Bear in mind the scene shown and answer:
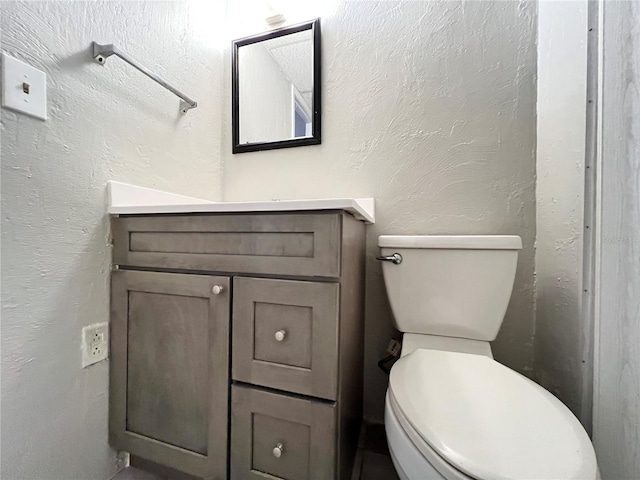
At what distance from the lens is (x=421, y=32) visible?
1067 mm

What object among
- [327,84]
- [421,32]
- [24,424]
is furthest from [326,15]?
[24,424]

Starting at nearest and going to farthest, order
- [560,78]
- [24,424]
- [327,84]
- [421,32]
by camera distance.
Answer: [24,424] < [560,78] < [421,32] < [327,84]

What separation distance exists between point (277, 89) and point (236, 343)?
108 cm

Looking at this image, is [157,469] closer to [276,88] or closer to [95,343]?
[95,343]

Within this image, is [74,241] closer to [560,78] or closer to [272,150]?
[272,150]

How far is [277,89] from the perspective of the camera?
1233mm

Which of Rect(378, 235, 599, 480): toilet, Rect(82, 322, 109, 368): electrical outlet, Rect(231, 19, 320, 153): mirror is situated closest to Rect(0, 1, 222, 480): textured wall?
Rect(82, 322, 109, 368): electrical outlet

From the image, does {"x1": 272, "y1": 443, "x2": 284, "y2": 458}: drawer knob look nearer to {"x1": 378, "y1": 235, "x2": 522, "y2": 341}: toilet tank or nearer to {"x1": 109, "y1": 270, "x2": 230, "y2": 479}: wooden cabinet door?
{"x1": 109, "y1": 270, "x2": 230, "y2": 479}: wooden cabinet door

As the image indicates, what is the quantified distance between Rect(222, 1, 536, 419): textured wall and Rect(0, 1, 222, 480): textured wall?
2.04ft

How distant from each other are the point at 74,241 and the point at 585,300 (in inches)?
54.7

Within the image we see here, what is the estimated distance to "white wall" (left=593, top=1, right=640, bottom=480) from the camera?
60 cm

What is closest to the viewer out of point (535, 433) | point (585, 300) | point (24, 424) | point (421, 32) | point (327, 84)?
point (535, 433)

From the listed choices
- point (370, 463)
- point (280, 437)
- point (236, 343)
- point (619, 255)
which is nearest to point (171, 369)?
point (236, 343)

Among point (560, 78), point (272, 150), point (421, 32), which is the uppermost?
point (421, 32)
